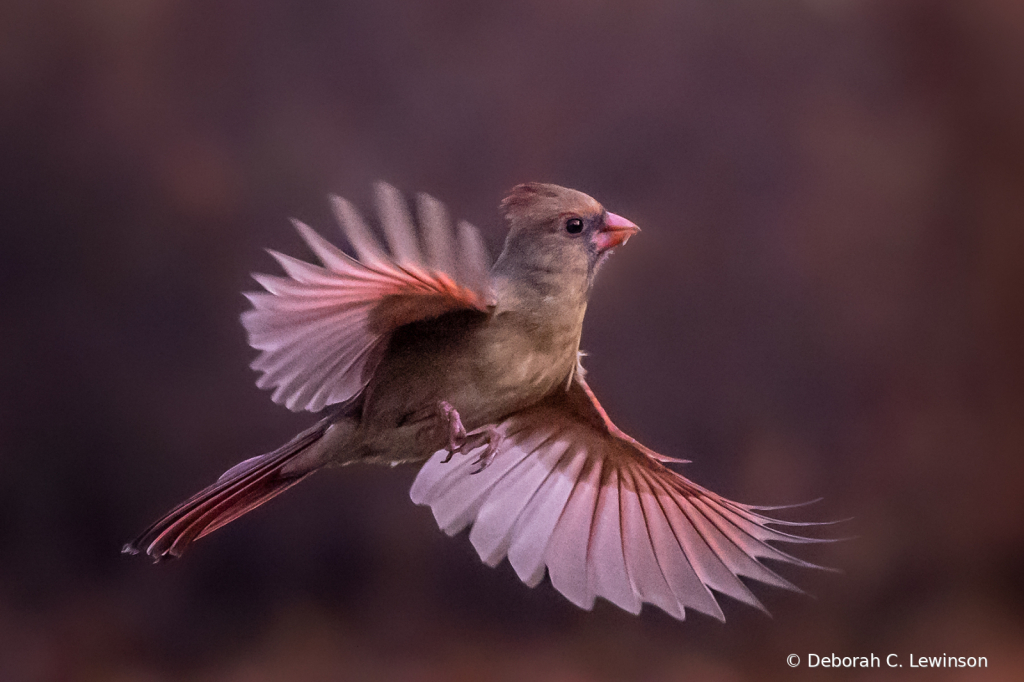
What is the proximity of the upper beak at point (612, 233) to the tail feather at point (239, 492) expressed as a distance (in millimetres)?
397

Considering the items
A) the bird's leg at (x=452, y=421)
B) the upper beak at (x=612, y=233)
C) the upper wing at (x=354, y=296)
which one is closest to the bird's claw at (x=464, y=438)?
the bird's leg at (x=452, y=421)

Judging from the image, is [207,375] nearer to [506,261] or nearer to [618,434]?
[506,261]

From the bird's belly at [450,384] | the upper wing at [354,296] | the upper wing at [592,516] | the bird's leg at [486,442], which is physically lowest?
the upper wing at [592,516]

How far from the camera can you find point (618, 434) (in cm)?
110

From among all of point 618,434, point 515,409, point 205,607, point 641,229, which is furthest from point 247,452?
point 641,229

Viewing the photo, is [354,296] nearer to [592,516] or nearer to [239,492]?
[239,492]

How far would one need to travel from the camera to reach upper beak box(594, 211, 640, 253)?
101 centimetres

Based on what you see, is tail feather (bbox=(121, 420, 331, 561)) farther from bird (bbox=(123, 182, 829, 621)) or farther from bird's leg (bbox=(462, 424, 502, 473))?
bird's leg (bbox=(462, 424, 502, 473))

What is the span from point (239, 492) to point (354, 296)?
0.32m

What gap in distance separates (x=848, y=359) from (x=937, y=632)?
423 millimetres

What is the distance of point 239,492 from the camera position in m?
1.04

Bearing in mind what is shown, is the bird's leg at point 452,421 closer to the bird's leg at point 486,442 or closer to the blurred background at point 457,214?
the bird's leg at point 486,442

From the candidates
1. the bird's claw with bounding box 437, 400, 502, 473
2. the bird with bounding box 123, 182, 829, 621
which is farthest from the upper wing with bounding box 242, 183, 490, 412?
the bird's claw with bounding box 437, 400, 502, 473

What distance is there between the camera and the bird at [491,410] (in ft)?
2.86
